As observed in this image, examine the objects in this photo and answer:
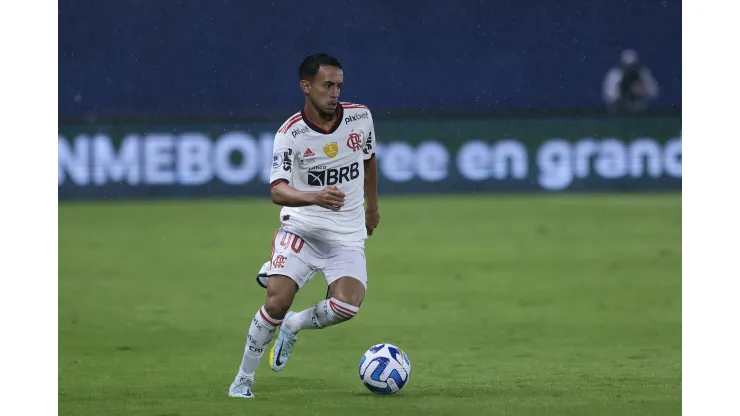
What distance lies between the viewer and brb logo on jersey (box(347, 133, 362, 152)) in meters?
Answer: 7.35

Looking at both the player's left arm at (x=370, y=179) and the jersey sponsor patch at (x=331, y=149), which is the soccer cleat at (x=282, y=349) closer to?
the player's left arm at (x=370, y=179)

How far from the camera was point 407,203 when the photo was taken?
18562 mm

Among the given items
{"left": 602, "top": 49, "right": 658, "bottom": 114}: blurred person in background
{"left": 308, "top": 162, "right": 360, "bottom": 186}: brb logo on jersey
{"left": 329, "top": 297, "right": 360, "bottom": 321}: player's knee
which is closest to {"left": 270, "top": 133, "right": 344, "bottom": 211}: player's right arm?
{"left": 308, "top": 162, "right": 360, "bottom": 186}: brb logo on jersey

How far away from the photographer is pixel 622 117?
18.8 meters

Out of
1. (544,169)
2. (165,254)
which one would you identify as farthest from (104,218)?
(544,169)

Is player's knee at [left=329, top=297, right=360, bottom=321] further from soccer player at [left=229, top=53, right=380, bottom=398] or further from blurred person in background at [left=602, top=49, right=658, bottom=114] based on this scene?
blurred person in background at [left=602, top=49, right=658, bottom=114]

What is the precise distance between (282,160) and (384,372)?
128 centimetres

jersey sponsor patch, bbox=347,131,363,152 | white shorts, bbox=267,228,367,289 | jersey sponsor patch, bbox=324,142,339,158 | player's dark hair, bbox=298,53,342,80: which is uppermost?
player's dark hair, bbox=298,53,342,80

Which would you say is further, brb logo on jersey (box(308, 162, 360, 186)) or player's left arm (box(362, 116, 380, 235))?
player's left arm (box(362, 116, 380, 235))

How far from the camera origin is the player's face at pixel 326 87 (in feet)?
23.1

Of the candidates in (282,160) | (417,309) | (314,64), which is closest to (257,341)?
(282,160)

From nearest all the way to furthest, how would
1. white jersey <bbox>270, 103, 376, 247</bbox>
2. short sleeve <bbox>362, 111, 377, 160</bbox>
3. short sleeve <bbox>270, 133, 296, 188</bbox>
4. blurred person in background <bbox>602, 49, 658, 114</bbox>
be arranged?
short sleeve <bbox>270, 133, 296, 188</bbox> → white jersey <bbox>270, 103, 376, 247</bbox> → short sleeve <bbox>362, 111, 377, 160</bbox> → blurred person in background <bbox>602, 49, 658, 114</bbox>

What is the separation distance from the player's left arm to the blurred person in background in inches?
650

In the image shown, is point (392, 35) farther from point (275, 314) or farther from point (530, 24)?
point (275, 314)
